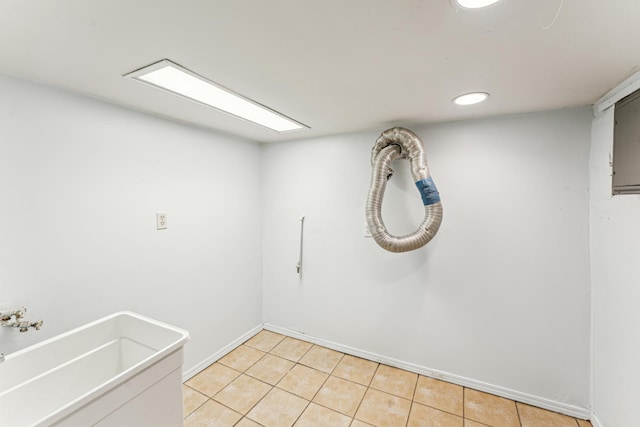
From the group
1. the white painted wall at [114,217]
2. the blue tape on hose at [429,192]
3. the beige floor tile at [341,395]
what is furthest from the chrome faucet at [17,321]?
the blue tape on hose at [429,192]

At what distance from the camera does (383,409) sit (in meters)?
1.86

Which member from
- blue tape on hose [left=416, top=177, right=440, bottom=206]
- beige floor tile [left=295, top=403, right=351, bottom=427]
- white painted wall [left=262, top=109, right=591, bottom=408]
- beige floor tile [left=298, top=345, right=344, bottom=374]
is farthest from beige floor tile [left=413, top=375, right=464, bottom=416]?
blue tape on hose [left=416, top=177, right=440, bottom=206]

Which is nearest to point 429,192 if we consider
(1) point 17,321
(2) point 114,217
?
(2) point 114,217

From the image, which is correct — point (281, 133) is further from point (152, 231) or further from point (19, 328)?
point (19, 328)

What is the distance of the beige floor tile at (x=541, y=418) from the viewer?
5.69ft

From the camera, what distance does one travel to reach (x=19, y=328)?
1.28 m

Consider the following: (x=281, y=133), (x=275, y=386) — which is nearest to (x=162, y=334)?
(x=275, y=386)

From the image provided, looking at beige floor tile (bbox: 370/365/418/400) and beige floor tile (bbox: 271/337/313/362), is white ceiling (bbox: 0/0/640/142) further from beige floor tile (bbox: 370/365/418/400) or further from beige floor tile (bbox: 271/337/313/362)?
beige floor tile (bbox: 271/337/313/362)

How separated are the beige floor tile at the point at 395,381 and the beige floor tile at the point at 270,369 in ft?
2.50

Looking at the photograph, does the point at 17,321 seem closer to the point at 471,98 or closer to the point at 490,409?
the point at 471,98

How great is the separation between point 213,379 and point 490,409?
2112 mm

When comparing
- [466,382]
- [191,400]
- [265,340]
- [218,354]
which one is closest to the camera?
[191,400]

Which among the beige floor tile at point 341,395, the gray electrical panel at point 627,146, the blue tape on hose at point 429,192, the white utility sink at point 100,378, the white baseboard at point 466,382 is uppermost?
the gray electrical panel at point 627,146

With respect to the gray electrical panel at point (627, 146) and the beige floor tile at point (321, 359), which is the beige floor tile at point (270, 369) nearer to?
the beige floor tile at point (321, 359)
